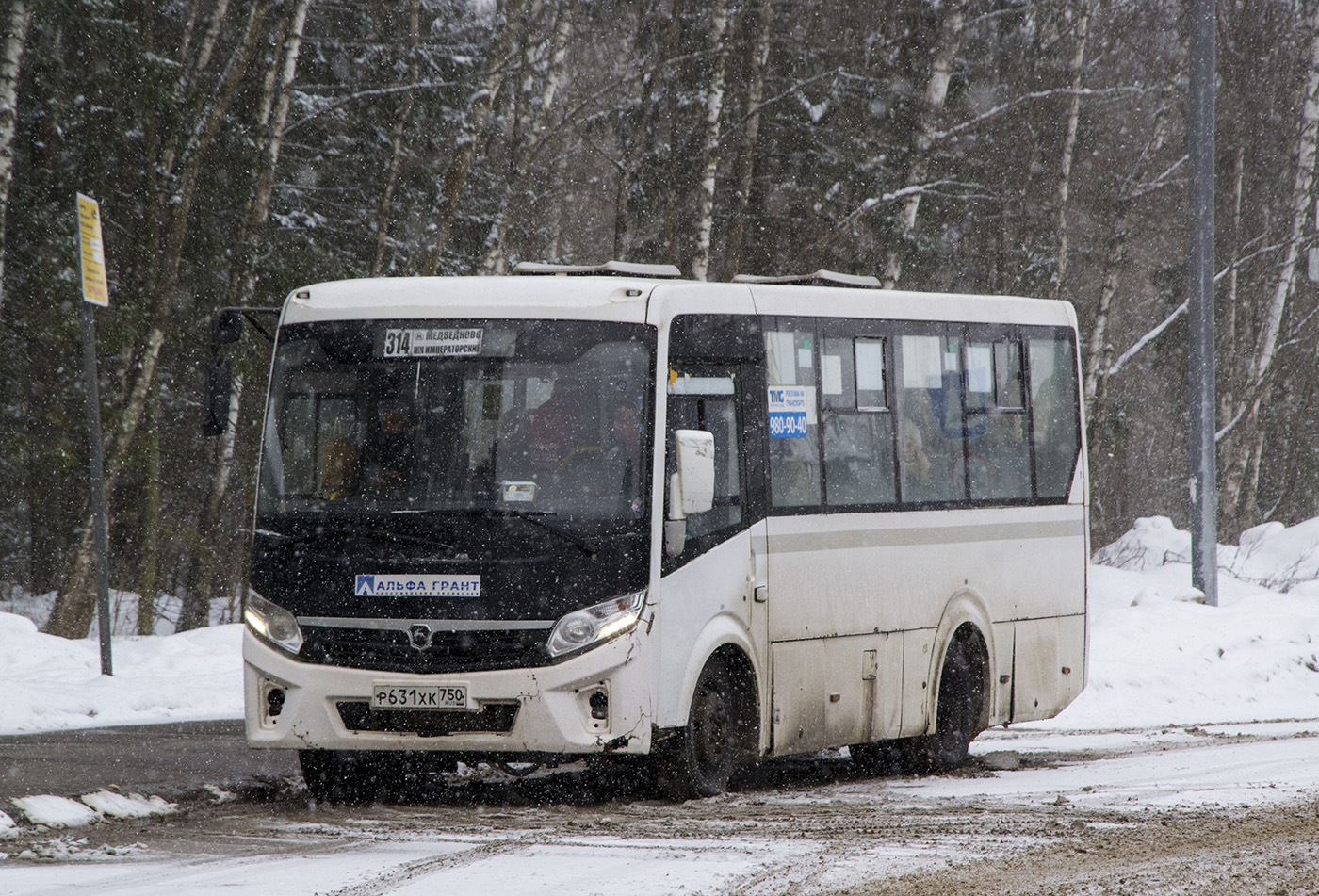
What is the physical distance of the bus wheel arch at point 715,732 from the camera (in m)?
10.0

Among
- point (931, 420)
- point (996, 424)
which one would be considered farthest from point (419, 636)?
point (996, 424)

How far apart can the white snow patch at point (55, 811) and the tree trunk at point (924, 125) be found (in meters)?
17.9

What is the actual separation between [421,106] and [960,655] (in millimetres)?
15609

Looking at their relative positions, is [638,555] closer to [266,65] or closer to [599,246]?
[266,65]

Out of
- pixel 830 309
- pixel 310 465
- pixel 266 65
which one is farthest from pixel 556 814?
pixel 266 65

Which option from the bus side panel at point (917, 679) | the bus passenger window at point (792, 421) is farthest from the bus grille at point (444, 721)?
the bus side panel at point (917, 679)

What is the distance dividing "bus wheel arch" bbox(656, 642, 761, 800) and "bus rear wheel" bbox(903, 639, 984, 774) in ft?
7.24

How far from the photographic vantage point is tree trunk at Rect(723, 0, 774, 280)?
2595cm

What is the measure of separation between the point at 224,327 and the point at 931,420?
4.50 m

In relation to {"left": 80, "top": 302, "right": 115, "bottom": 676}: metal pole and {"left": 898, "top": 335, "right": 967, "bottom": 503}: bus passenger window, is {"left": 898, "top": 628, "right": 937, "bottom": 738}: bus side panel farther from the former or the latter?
{"left": 80, "top": 302, "right": 115, "bottom": 676}: metal pole

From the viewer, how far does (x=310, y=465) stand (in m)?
10.0

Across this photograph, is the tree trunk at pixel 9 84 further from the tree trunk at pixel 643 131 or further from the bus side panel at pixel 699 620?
the bus side panel at pixel 699 620

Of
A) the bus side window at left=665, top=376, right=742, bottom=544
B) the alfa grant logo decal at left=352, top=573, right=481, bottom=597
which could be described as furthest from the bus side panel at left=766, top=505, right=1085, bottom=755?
the alfa grant logo decal at left=352, top=573, right=481, bottom=597

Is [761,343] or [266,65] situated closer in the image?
[761,343]
